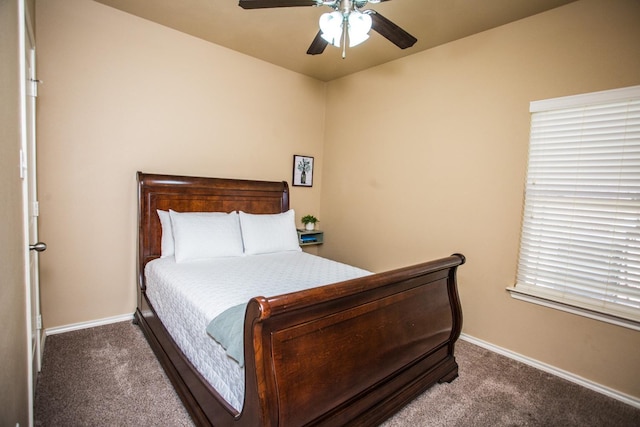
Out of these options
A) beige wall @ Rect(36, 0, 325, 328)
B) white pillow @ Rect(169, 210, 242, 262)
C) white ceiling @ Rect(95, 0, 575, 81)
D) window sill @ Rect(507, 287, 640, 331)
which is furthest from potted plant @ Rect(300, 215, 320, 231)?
window sill @ Rect(507, 287, 640, 331)

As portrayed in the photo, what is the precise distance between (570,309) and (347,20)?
2.56 metres

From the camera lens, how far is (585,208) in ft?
7.44

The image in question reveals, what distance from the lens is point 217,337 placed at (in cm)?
146

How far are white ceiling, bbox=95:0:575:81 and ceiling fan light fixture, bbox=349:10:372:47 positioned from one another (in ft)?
2.10

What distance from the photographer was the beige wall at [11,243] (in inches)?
40.6

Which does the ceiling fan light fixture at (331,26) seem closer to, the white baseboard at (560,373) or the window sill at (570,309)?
the window sill at (570,309)

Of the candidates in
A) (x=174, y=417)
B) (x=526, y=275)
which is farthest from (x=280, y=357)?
(x=526, y=275)

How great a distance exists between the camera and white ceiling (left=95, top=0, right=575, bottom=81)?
94.2 inches

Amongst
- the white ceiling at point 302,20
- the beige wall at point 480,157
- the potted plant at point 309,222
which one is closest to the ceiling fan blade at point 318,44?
the white ceiling at point 302,20

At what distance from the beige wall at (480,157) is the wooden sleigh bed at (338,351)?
771 millimetres

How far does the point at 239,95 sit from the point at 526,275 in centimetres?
333

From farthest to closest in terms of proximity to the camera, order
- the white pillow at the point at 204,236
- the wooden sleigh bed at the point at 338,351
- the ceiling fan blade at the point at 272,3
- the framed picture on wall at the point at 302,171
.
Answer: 1. the framed picture on wall at the point at 302,171
2. the white pillow at the point at 204,236
3. the ceiling fan blade at the point at 272,3
4. the wooden sleigh bed at the point at 338,351

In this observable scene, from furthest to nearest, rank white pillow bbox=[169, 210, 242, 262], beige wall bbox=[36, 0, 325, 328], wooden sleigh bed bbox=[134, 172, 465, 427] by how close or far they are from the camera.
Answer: white pillow bbox=[169, 210, 242, 262] → beige wall bbox=[36, 0, 325, 328] → wooden sleigh bed bbox=[134, 172, 465, 427]

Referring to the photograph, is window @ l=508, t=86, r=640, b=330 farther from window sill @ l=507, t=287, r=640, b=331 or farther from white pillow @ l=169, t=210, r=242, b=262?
white pillow @ l=169, t=210, r=242, b=262
